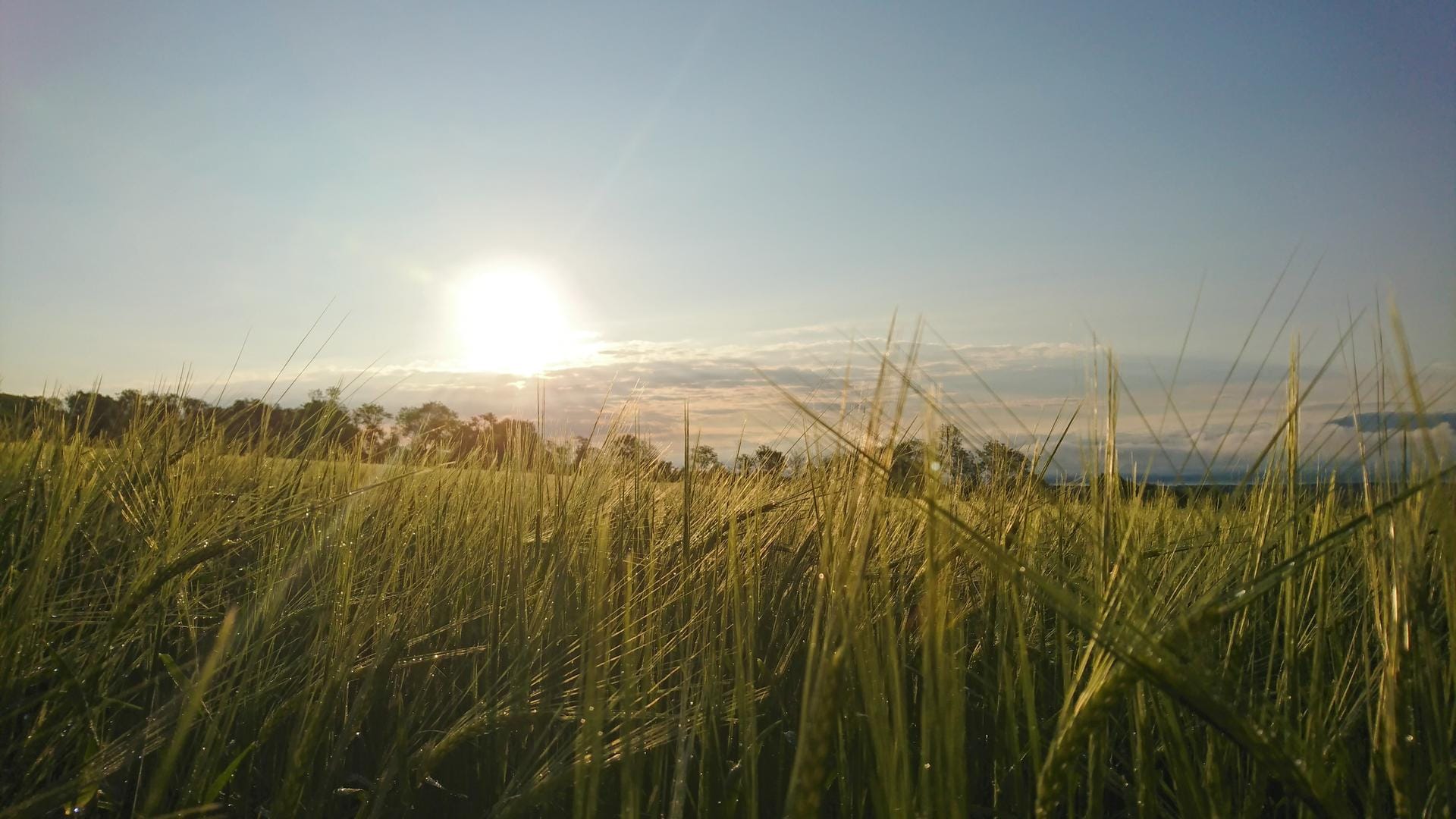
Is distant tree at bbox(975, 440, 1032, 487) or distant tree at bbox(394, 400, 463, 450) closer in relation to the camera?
distant tree at bbox(975, 440, 1032, 487)

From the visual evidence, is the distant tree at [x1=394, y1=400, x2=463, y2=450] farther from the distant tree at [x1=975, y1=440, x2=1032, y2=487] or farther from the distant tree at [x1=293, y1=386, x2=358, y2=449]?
the distant tree at [x1=975, y1=440, x2=1032, y2=487]

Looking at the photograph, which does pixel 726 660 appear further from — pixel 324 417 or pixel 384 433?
pixel 384 433

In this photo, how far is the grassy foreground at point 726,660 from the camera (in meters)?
0.72

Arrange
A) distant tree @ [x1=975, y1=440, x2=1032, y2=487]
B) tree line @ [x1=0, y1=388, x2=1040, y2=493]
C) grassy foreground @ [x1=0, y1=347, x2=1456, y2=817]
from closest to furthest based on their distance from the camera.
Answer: grassy foreground @ [x1=0, y1=347, x2=1456, y2=817] < distant tree @ [x1=975, y1=440, x2=1032, y2=487] < tree line @ [x1=0, y1=388, x2=1040, y2=493]

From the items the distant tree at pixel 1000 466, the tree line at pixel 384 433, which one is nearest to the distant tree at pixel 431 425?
the tree line at pixel 384 433

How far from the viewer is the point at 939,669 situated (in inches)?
27.3

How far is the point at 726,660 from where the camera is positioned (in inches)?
56.6

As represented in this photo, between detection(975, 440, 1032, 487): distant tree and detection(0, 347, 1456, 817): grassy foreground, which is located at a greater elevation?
detection(975, 440, 1032, 487): distant tree

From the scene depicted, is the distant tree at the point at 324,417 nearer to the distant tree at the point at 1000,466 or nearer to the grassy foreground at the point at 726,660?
the grassy foreground at the point at 726,660

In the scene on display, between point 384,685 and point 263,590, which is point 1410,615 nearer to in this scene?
point 384,685

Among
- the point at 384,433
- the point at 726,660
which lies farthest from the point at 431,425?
the point at 726,660

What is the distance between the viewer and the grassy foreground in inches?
28.4

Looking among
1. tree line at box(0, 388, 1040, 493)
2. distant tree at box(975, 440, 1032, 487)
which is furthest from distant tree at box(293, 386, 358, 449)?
distant tree at box(975, 440, 1032, 487)

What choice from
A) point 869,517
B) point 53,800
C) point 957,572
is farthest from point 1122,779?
point 53,800
